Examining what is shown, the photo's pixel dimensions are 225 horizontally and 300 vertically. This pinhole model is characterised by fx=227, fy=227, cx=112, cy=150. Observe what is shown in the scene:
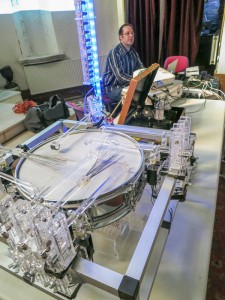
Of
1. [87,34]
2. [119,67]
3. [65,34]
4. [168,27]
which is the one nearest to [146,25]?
[168,27]

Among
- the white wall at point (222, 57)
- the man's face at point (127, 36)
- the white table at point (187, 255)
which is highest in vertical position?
the man's face at point (127, 36)

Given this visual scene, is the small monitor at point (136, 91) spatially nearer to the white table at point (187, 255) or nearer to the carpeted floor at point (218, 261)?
the white table at point (187, 255)

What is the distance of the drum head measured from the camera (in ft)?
1.93

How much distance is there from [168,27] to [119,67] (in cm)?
122

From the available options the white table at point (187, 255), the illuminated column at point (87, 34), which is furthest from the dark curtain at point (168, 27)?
the white table at point (187, 255)

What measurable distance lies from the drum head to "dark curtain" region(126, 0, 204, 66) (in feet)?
9.42

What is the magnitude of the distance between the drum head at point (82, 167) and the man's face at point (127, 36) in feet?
6.76

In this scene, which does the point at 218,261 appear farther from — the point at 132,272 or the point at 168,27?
the point at 168,27

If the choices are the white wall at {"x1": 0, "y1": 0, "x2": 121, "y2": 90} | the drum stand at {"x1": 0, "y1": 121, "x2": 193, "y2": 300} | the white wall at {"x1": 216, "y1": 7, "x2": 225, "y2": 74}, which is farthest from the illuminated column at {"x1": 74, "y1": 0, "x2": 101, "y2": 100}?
the white wall at {"x1": 0, "y1": 0, "x2": 121, "y2": 90}

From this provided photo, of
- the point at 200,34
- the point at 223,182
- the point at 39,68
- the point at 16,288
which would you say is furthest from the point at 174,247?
the point at 39,68

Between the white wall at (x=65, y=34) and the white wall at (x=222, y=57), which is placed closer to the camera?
the white wall at (x=222, y=57)

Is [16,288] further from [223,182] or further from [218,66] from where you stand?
[218,66]

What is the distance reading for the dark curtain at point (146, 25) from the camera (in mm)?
3204

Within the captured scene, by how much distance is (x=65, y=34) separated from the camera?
157 inches
